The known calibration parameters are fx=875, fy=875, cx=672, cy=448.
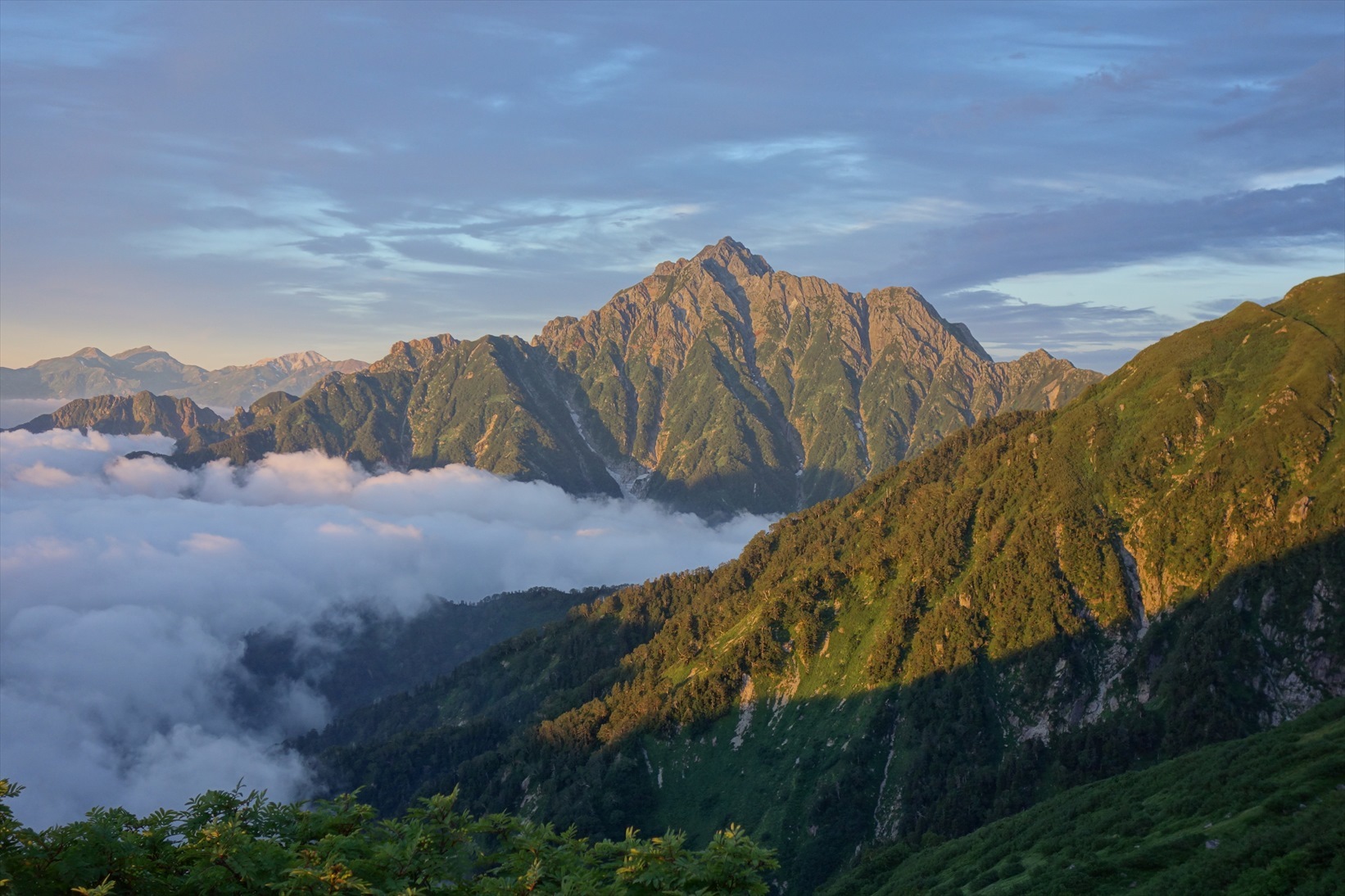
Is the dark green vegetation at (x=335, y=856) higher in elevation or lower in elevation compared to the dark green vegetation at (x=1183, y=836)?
higher

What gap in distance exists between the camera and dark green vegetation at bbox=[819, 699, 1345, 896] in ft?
272

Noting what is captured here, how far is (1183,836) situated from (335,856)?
11208 cm

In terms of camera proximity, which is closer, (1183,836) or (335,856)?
(335,856)

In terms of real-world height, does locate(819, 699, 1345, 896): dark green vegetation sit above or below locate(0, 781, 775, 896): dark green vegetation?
below

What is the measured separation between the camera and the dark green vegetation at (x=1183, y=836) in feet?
272

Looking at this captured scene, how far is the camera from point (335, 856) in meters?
30.2

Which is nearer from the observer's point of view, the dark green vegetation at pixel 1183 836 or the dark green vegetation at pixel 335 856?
the dark green vegetation at pixel 335 856

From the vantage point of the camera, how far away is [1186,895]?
280 feet

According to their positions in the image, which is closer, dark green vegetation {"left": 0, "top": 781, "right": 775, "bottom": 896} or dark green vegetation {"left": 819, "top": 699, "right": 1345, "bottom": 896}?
dark green vegetation {"left": 0, "top": 781, "right": 775, "bottom": 896}

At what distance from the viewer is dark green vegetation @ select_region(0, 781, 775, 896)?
28.8 m

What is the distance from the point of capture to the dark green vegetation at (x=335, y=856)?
28.8m

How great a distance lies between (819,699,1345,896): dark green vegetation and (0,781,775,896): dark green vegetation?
66029 mm

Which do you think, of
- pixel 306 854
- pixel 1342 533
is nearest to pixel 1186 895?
pixel 306 854

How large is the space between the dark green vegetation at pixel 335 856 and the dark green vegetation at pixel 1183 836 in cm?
6603
